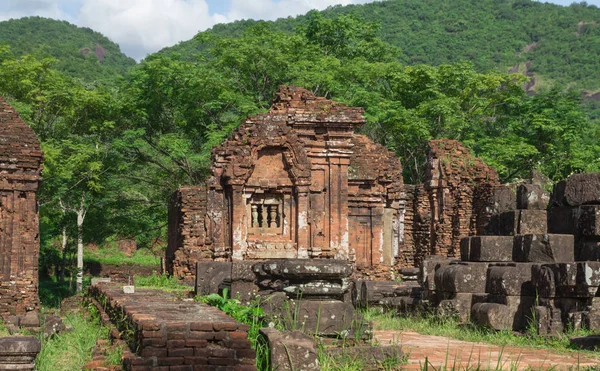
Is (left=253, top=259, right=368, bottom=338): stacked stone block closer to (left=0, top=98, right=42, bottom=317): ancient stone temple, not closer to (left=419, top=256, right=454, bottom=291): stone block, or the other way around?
(left=419, top=256, right=454, bottom=291): stone block

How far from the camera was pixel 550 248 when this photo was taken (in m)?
11.7

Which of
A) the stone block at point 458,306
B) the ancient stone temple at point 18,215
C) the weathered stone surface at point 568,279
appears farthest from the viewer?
the ancient stone temple at point 18,215

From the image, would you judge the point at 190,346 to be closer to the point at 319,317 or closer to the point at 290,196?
the point at 319,317

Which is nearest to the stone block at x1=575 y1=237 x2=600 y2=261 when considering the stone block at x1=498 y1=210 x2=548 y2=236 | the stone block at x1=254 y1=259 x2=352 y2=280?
the stone block at x1=498 y1=210 x2=548 y2=236

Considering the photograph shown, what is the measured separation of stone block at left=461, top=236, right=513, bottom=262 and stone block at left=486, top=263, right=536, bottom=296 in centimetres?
81

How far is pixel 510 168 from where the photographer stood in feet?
106

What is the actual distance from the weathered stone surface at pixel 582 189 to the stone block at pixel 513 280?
150 centimetres

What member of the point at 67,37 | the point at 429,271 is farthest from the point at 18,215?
the point at 67,37

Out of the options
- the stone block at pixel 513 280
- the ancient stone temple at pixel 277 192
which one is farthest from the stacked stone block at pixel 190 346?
the ancient stone temple at pixel 277 192

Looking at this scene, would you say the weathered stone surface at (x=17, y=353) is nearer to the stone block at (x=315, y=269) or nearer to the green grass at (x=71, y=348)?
the green grass at (x=71, y=348)

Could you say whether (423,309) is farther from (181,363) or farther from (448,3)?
(448,3)

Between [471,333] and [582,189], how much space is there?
3109mm

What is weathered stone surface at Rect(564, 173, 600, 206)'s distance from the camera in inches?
473

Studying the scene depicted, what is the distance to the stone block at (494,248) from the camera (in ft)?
40.7
